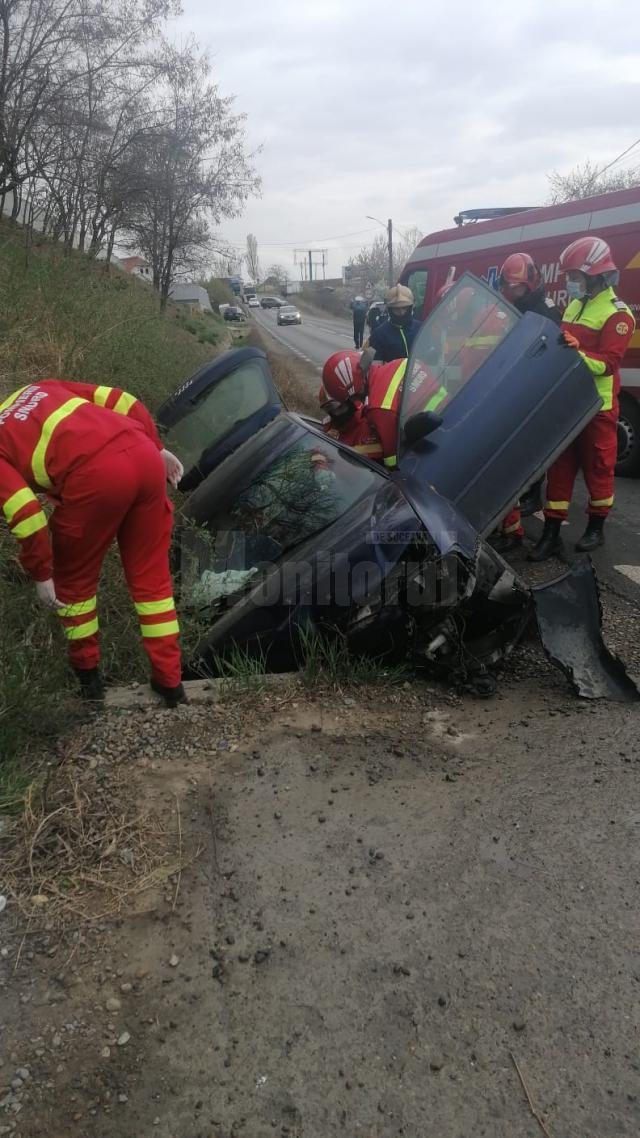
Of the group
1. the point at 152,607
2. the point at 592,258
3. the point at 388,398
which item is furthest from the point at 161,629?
the point at 592,258

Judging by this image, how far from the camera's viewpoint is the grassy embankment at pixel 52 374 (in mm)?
2432

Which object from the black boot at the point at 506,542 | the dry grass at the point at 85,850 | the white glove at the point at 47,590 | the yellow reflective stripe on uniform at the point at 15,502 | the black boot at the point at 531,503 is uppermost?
the yellow reflective stripe on uniform at the point at 15,502

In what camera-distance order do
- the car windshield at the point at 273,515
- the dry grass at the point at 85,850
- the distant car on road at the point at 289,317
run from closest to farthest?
the dry grass at the point at 85,850 → the car windshield at the point at 273,515 → the distant car on road at the point at 289,317

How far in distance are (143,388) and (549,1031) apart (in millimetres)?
5298

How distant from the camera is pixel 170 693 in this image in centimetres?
273

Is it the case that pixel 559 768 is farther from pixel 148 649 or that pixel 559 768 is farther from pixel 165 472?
pixel 165 472

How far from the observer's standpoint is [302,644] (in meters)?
2.92

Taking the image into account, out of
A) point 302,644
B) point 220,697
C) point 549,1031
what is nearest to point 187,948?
point 549,1031

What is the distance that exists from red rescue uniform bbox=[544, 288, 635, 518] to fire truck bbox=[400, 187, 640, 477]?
1643 millimetres

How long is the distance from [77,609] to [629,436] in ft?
16.9

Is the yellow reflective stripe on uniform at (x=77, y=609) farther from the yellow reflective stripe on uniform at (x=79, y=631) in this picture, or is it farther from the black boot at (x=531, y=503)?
the black boot at (x=531, y=503)

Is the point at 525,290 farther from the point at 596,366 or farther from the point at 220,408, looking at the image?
the point at 220,408

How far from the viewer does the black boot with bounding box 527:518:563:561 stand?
176 inches

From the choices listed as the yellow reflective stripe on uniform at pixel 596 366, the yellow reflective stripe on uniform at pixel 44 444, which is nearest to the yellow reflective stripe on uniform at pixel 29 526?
the yellow reflective stripe on uniform at pixel 44 444
